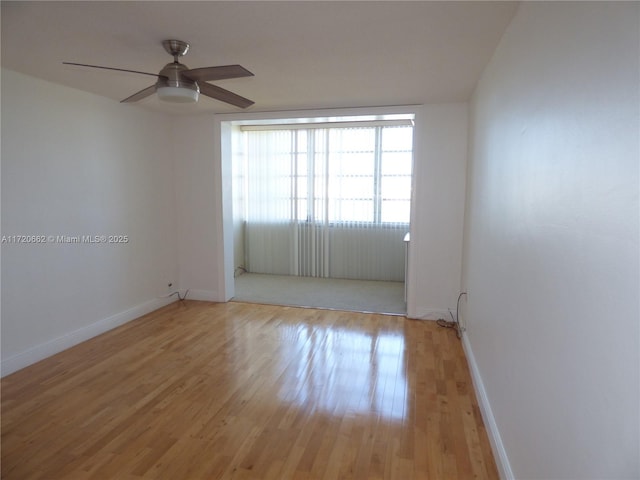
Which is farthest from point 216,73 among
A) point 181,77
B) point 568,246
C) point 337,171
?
point 337,171

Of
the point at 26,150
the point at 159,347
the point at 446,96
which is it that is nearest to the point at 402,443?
the point at 159,347

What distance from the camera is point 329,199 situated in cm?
623

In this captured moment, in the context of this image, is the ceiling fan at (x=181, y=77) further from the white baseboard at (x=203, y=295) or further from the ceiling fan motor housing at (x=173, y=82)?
the white baseboard at (x=203, y=295)

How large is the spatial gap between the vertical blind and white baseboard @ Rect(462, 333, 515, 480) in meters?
3.09

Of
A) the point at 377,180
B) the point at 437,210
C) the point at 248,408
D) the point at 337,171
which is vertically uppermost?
the point at 337,171

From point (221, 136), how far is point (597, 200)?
4.39 m

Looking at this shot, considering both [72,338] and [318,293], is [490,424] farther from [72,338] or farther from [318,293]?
[72,338]

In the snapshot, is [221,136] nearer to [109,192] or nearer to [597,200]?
[109,192]

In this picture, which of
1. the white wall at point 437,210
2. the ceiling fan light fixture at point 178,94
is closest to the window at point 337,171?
the white wall at point 437,210

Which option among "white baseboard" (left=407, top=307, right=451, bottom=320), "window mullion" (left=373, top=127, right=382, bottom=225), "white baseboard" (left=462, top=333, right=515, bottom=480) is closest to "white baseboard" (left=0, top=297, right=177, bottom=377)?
"white baseboard" (left=407, top=307, right=451, bottom=320)

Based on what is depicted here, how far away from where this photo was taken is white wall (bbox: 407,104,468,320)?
4.08 meters

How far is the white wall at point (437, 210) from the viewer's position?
4.08 m

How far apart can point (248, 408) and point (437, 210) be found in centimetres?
283

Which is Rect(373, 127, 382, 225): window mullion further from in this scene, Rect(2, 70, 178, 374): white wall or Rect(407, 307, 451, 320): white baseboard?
Rect(2, 70, 178, 374): white wall
